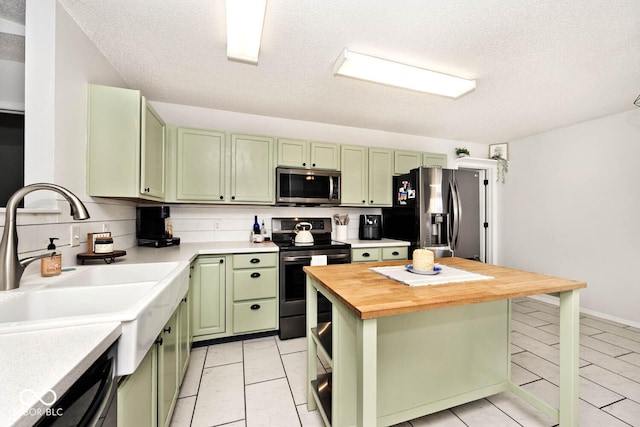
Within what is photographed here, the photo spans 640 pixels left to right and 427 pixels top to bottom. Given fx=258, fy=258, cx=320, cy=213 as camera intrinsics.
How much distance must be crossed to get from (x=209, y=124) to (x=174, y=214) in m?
1.10

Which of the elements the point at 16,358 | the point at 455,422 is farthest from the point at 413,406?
the point at 16,358

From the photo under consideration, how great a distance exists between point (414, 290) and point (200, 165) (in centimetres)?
238

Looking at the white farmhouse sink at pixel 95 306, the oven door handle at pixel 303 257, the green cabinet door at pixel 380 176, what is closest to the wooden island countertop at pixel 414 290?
the white farmhouse sink at pixel 95 306

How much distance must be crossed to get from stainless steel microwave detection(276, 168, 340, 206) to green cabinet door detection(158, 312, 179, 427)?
1645 mm

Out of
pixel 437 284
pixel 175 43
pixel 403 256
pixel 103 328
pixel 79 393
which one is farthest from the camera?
pixel 403 256

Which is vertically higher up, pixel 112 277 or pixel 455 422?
pixel 112 277

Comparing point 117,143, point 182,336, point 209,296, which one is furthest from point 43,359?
point 209,296

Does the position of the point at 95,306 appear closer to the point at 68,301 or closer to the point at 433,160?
the point at 68,301

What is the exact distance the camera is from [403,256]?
10.2 ft

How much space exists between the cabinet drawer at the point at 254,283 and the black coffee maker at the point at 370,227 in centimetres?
136

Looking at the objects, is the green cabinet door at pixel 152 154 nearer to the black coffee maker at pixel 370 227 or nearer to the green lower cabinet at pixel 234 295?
the green lower cabinet at pixel 234 295

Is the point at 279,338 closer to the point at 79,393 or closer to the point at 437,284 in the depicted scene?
the point at 437,284

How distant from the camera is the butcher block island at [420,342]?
1036 mm

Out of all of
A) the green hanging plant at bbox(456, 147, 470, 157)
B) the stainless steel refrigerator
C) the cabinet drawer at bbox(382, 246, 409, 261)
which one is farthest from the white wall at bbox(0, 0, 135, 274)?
the green hanging plant at bbox(456, 147, 470, 157)
